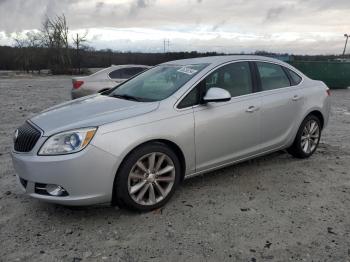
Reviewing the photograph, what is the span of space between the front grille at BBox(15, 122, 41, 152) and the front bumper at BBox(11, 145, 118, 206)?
0.40 feet

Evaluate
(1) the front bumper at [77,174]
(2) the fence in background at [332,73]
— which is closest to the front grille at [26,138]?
(1) the front bumper at [77,174]

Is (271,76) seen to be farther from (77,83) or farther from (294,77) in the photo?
(77,83)

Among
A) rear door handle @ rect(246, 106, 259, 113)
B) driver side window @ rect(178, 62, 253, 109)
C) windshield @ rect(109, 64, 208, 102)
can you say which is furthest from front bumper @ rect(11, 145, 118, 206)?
rear door handle @ rect(246, 106, 259, 113)

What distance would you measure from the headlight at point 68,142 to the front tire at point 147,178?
1.42ft

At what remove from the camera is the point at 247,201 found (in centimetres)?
429

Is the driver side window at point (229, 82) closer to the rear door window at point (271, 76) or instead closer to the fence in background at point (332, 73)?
the rear door window at point (271, 76)

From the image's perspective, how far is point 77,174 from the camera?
3.50 meters

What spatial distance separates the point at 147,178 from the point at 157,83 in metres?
1.34

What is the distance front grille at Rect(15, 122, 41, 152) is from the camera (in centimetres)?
372

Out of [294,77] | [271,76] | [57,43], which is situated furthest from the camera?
[57,43]

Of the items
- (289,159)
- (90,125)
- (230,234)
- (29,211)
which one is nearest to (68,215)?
(29,211)

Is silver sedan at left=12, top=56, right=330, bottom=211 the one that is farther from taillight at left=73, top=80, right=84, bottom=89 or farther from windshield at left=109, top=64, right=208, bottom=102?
taillight at left=73, top=80, right=84, bottom=89

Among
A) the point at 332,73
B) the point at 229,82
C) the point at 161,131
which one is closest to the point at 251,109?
the point at 229,82

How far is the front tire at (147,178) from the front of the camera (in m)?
3.74
